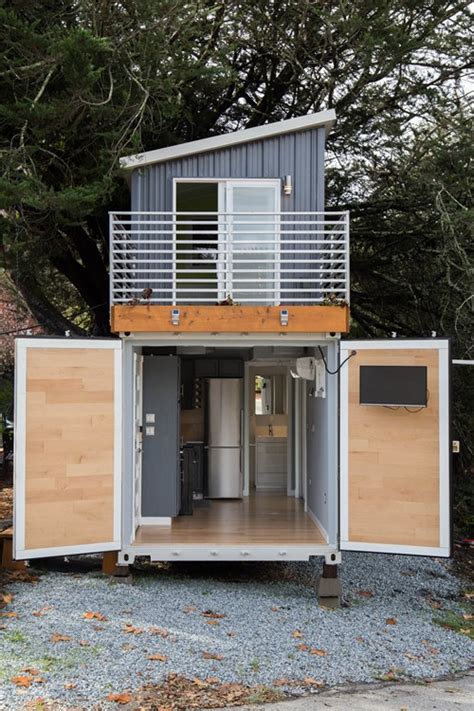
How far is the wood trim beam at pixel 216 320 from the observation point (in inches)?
324

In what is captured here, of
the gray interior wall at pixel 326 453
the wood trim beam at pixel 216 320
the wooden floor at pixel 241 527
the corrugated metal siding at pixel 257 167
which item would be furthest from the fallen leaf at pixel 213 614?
the corrugated metal siding at pixel 257 167

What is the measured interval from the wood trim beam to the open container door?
0.59m

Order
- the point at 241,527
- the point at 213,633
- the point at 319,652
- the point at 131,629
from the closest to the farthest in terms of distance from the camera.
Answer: the point at 319,652 < the point at 131,629 < the point at 213,633 < the point at 241,527

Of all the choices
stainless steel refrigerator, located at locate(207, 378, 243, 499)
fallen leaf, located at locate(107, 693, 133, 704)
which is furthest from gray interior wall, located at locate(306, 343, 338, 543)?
fallen leaf, located at locate(107, 693, 133, 704)

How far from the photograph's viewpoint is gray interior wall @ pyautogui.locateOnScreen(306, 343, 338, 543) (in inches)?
326

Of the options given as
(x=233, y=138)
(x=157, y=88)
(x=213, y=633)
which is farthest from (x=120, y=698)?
(x=157, y=88)

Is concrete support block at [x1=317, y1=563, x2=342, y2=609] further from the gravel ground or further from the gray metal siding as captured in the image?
the gray metal siding

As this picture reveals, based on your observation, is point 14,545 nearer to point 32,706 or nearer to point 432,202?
point 32,706

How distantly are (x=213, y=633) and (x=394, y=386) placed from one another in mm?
3428

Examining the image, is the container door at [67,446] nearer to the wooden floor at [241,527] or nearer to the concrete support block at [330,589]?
the wooden floor at [241,527]

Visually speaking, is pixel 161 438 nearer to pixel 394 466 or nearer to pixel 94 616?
pixel 94 616

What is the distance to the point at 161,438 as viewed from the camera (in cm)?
959

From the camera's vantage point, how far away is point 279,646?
6.66m

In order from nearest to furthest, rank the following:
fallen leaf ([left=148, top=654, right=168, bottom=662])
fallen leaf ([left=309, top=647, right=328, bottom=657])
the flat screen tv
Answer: fallen leaf ([left=148, top=654, right=168, bottom=662]) < fallen leaf ([left=309, top=647, right=328, bottom=657]) < the flat screen tv
